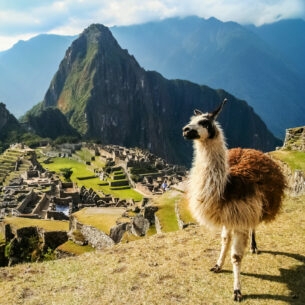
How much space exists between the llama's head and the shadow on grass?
2.25 metres

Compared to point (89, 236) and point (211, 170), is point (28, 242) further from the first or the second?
point (211, 170)

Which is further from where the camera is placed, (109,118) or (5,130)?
(109,118)

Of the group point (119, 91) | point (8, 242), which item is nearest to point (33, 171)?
point (8, 242)

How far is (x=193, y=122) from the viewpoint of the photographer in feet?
19.3

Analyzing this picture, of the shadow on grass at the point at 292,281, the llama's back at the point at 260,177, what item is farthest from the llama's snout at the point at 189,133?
the shadow on grass at the point at 292,281

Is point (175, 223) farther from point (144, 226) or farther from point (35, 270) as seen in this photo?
point (35, 270)

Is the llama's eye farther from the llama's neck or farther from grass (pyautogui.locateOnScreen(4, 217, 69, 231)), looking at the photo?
grass (pyautogui.locateOnScreen(4, 217, 69, 231))

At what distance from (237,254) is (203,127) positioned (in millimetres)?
1850

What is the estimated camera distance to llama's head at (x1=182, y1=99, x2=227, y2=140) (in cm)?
576

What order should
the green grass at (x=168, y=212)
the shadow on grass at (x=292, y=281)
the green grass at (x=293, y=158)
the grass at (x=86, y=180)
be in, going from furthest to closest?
the grass at (x=86, y=180)
the green grass at (x=293, y=158)
the green grass at (x=168, y=212)
the shadow on grass at (x=292, y=281)

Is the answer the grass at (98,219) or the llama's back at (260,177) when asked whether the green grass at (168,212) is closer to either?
the grass at (98,219)

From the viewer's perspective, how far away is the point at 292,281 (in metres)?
6.13

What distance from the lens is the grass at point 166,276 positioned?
233 inches

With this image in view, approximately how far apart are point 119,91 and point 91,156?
122 meters
